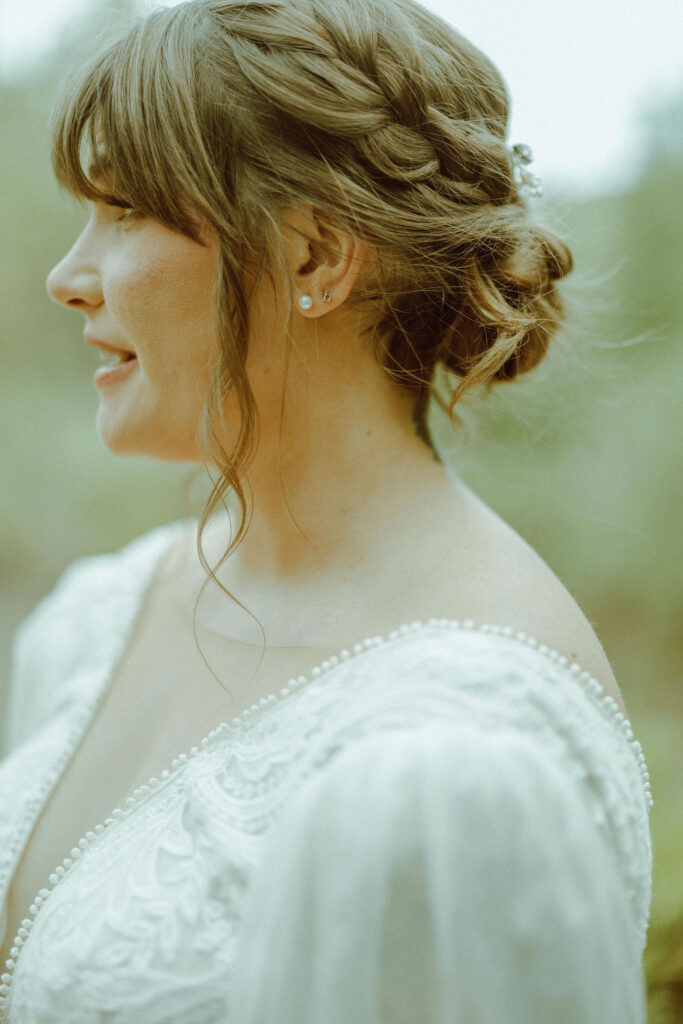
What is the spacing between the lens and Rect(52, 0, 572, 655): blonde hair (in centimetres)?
113

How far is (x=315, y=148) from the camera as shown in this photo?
3.77 feet

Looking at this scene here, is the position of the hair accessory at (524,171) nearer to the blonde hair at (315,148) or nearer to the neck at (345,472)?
the blonde hair at (315,148)

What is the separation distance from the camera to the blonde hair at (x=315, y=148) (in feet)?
3.72

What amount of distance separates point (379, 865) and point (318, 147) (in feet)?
2.75

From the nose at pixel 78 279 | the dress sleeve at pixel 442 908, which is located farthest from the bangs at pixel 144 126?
the dress sleeve at pixel 442 908

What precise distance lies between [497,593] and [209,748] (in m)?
0.42

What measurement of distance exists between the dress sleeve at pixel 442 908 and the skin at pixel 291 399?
37 cm

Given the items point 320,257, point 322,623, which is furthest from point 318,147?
point 322,623

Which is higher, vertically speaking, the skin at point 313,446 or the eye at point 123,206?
the eye at point 123,206

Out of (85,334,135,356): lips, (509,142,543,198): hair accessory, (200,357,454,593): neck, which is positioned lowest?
(200,357,454,593): neck

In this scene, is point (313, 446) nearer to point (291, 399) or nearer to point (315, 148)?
point (291, 399)

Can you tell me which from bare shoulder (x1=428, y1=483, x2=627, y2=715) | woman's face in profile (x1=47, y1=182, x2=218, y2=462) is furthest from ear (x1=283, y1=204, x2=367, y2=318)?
bare shoulder (x1=428, y1=483, x2=627, y2=715)

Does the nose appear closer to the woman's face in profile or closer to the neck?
the woman's face in profile

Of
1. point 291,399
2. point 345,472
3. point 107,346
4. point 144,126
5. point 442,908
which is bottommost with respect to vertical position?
point 442,908
